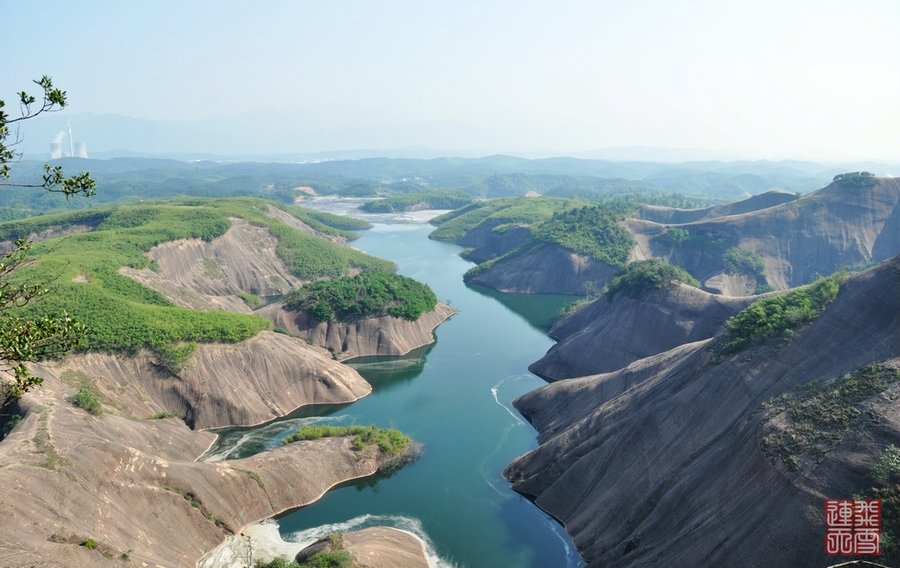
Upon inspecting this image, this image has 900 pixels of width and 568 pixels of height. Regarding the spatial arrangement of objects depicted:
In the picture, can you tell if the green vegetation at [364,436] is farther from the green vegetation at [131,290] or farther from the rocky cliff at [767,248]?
the rocky cliff at [767,248]

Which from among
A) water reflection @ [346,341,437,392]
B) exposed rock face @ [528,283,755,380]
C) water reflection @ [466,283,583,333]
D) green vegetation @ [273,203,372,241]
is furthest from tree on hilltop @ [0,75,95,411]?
green vegetation @ [273,203,372,241]

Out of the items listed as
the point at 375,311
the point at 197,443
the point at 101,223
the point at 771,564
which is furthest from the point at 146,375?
the point at 101,223

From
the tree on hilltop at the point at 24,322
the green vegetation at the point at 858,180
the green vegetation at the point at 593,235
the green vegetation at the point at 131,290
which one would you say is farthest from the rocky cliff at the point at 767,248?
the tree on hilltop at the point at 24,322

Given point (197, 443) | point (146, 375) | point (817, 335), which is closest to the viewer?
point (817, 335)

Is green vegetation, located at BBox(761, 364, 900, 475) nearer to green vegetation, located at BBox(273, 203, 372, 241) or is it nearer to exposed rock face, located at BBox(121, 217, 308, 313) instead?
exposed rock face, located at BBox(121, 217, 308, 313)

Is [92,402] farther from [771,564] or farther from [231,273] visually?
[231,273]

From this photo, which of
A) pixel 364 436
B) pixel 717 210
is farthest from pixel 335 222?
pixel 364 436

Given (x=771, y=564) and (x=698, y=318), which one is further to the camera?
(x=698, y=318)

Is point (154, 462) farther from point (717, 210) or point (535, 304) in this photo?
point (717, 210)
